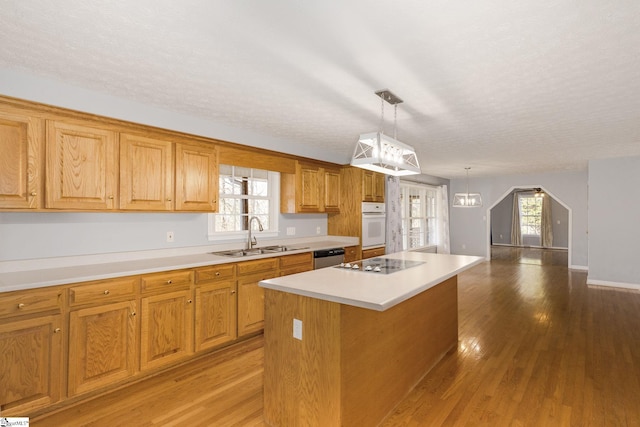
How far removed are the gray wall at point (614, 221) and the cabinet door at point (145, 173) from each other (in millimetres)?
6986

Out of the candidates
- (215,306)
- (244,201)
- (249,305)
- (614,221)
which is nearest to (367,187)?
(244,201)

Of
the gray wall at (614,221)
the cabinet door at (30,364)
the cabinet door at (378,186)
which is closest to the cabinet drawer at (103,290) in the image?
the cabinet door at (30,364)

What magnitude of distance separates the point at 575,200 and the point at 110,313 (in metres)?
9.33

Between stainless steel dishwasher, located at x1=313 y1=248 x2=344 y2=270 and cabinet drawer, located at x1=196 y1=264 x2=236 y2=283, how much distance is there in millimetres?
1273

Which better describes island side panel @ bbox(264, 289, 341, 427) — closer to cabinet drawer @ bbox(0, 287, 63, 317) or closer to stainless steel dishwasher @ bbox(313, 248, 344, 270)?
cabinet drawer @ bbox(0, 287, 63, 317)

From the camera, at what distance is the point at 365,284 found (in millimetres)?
2137

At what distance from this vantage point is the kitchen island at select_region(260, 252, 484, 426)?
1.88 meters

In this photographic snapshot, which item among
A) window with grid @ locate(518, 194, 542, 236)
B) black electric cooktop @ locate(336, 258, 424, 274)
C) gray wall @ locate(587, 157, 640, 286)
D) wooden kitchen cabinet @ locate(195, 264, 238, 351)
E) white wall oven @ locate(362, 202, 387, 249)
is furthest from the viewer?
window with grid @ locate(518, 194, 542, 236)

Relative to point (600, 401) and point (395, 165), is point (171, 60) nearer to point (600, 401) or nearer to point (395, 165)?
point (395, 165)

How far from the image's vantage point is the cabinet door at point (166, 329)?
2.72 m

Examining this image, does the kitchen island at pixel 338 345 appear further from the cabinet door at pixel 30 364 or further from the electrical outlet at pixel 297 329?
the cabinet door at pixel 30 364

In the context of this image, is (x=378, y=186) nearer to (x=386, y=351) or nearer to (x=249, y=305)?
Result: (x=249, y=305)

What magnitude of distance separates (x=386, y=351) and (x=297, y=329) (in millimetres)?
701

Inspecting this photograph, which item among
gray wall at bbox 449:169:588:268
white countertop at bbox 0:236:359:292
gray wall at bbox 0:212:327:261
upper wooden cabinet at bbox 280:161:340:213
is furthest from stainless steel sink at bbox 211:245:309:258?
gray wall at bbox 449:169:588:268
